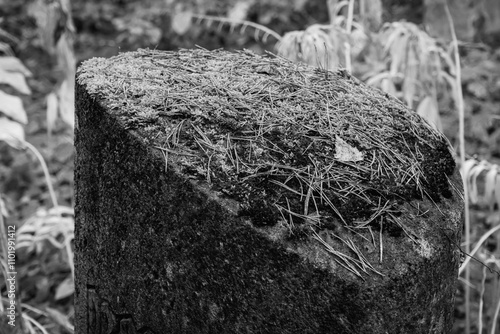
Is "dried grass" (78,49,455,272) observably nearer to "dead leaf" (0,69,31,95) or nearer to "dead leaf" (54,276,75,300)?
"dead leaf" (0,69,31,95)

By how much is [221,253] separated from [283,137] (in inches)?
16.1

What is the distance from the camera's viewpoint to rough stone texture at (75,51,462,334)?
57.3 inches

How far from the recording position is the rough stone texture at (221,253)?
1.46 metres

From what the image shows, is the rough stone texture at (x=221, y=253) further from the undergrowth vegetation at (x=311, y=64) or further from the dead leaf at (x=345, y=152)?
the undergrowth vegetation at (x=311, y=64)

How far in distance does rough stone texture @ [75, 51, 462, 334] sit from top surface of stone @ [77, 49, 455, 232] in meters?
0.02

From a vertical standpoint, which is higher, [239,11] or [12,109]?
[12,109]

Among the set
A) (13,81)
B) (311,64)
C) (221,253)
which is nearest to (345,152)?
(221,253)

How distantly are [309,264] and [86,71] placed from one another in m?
1.06

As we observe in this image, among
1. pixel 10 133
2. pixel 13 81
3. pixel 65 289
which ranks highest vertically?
pixel 13 81

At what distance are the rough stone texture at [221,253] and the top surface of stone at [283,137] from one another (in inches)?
0.7

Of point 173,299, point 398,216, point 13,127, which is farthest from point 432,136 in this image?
point 13,127

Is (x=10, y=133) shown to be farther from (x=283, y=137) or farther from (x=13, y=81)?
(x=283, y=137)

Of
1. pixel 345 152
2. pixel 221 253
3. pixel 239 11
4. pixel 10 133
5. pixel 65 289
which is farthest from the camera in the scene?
pixel 239 11

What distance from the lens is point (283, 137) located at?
171 cm
